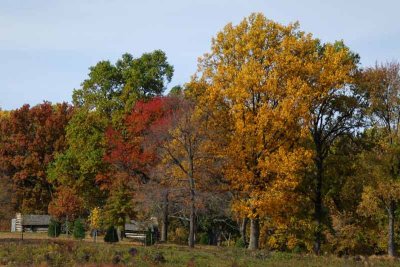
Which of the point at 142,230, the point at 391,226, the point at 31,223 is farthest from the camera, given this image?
the point at 31,223

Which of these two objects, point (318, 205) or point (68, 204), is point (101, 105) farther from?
point (318, 205)

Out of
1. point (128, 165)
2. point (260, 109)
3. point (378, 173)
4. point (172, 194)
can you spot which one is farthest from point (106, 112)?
point (378, 173)

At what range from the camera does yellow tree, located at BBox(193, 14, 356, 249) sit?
35.5 m

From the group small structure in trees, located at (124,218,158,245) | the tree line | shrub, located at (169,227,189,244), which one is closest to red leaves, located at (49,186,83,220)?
the tree line

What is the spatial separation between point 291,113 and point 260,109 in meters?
1.94

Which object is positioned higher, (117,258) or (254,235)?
(254,235)

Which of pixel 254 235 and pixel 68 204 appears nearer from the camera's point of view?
pixel 254 235

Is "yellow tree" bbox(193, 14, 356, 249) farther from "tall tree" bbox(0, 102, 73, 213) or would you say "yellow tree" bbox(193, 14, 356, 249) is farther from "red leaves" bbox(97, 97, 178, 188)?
"tall tree" bbox(0, 102, 73, 213)

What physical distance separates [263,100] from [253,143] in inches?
110

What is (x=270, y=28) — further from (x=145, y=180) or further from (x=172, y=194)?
(x=145, y=180)

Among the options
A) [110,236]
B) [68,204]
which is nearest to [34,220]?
[68,204]

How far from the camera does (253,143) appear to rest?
36.2 m

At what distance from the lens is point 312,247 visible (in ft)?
146

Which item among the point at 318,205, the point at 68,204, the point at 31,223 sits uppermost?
the point at 68,204
